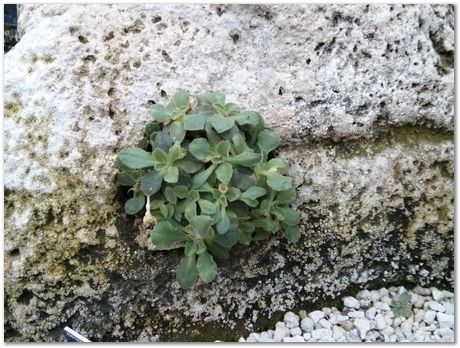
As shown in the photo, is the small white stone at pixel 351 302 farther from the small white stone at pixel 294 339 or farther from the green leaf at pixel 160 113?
the green leaf at pixel 160 113

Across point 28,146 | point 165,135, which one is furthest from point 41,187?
point 165,135

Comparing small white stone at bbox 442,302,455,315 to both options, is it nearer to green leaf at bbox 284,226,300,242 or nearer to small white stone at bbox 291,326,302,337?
A: small white stone at bbox 291,326,302,337

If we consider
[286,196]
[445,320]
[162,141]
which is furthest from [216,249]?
[445,320]

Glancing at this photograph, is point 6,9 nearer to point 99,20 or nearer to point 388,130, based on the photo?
point 99,20

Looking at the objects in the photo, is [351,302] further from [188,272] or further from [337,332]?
[188,272]

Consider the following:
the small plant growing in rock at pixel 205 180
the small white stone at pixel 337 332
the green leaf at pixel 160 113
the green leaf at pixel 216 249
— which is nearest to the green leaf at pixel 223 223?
the small plant growing in rock at pixel 205 180

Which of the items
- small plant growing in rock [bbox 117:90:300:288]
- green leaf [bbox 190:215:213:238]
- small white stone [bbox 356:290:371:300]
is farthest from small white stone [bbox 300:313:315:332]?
green leaf [bbox 190:215:213:238]
